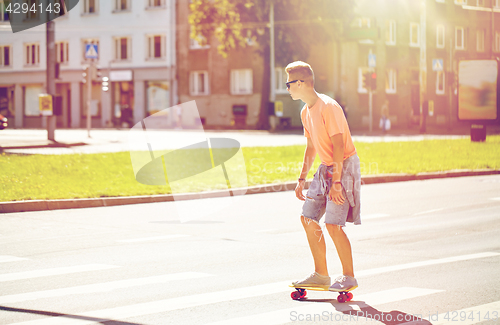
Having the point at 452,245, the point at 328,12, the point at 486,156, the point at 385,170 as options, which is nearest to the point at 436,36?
the point at 328,12

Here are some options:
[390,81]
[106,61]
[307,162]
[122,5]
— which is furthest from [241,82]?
[307,162]

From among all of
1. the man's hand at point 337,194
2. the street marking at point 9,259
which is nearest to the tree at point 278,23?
the street marking at point 9,259

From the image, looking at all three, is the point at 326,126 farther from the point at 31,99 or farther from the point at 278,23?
the point at 31,99

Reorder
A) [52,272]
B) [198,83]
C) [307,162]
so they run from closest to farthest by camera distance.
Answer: [307,162] < [52,272] < [198,83]

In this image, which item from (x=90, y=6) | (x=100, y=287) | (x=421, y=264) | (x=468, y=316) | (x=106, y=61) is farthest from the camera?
(x=90, y=6)

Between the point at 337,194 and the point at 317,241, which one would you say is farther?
the point at 317,241

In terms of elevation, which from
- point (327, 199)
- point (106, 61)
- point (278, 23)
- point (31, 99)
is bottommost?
point (327, 199)

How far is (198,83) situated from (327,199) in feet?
152

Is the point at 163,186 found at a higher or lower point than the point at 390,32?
lower

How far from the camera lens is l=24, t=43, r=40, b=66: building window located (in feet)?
182

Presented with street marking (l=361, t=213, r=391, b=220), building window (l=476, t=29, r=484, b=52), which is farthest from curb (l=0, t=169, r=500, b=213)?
building window (l=476, t=29, r=484, b=52)

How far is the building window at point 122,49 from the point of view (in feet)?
172

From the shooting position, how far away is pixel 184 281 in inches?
255

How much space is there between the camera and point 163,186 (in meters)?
14.6
